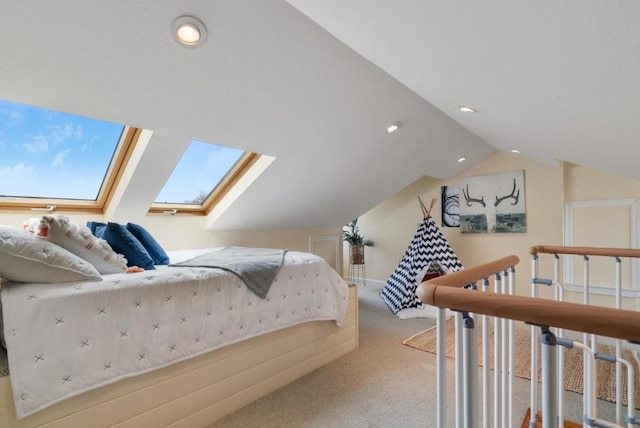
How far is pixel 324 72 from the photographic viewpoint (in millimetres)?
2084

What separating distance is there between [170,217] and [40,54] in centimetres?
195

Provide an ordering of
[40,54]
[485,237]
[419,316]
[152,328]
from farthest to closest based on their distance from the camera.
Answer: [485,237]
[419,316]
[152,328]
[40,54]

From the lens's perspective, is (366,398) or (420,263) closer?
(366,398)

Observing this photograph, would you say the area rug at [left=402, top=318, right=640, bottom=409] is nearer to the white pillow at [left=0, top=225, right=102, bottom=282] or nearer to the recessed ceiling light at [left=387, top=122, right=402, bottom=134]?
the recessed ceiling light at [left=387, top=122, right=402, bottom=134]

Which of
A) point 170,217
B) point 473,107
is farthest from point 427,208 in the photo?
point 170,217

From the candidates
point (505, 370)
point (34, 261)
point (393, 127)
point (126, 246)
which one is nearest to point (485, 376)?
point (505, 370)

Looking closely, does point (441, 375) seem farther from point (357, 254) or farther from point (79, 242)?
point (357, 254)

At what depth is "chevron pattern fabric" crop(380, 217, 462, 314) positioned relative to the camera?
4.05 metres

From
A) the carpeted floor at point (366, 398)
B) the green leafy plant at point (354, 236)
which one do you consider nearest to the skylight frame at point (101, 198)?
the carpeted floor at point (366, 398)

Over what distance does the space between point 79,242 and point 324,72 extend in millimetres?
1706

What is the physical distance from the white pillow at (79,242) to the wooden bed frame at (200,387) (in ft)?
1.96

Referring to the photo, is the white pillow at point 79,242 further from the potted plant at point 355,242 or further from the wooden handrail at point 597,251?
the potted plant at point 355,242

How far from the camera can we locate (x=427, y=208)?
16.3 ft

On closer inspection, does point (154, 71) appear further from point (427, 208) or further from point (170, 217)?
point (427, 208)
